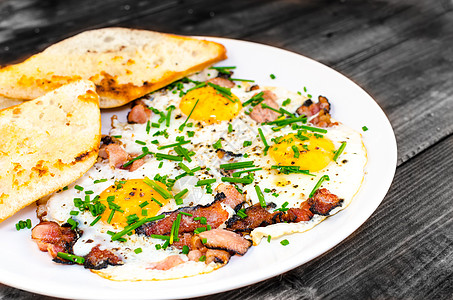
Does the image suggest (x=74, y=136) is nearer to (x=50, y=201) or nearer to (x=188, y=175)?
(x=50, y=201)

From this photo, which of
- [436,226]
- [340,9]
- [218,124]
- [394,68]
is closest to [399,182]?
[436,226]

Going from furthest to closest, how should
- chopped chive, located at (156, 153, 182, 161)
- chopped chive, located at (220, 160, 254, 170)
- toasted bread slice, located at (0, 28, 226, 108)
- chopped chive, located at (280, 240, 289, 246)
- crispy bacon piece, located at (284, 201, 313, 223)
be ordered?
toasted bread slice, located at (0, 28, 226, 108) → chopped chive, located at (156, 153, 182, 161) → chopped chive, located at (220, 160, 254, 170) → crispy bacon piece, located at (284, 201, 313, 223) → chopped chive, located at (280, 240, 289, 246)

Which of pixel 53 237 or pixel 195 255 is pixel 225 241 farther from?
pixel 53 237

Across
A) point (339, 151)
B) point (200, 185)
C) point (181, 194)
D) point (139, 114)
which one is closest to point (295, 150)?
point (339, 151)

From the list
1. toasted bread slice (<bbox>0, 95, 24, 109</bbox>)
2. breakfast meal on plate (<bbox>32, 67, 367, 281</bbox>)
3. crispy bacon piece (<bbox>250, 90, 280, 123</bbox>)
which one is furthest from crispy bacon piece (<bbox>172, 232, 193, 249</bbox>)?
toasted bread slice (<bbox>0, 95, 24, 109</bbox>)

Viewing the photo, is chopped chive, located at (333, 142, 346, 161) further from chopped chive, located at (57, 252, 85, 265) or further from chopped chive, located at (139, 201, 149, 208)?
chopped chive, located at (57, 252, 85, 265)

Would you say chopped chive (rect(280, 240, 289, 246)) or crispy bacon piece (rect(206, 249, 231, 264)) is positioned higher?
crispy bacon piece (rect(206, 249, 231, 264))

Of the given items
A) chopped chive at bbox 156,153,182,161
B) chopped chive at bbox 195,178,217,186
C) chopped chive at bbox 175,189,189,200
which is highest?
chopped chive at bbox 156,153,182,161
